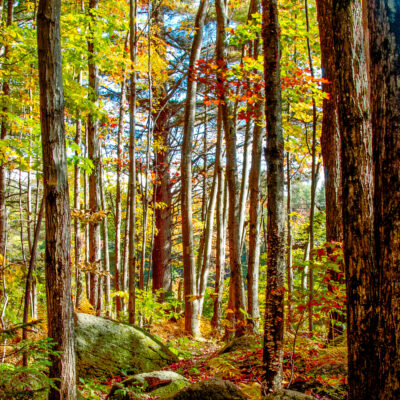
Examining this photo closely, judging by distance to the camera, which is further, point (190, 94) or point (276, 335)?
point (190, 94)

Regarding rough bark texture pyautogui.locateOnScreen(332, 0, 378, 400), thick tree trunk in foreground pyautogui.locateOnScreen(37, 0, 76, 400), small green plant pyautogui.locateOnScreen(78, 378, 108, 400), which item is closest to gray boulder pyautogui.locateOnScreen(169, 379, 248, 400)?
rough bark texture pyautogui.locateOnScreen(332, 0, 378, 400)

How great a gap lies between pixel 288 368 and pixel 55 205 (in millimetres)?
3472

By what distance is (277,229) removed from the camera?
369cm

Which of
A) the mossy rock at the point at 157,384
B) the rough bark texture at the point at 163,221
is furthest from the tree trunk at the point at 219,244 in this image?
the mossy rock at the point at 157,384

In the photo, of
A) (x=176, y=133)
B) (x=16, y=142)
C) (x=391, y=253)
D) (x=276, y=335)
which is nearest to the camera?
(x=391, y=253)

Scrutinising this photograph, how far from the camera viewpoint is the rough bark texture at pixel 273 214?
3.48m

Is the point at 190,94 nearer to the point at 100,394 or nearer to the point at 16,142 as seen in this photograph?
the point at 16,142

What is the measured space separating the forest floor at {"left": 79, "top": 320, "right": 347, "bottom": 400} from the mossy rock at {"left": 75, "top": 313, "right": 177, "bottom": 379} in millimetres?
230

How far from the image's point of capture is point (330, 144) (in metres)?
5.54

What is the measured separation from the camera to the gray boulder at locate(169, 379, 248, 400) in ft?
9.97

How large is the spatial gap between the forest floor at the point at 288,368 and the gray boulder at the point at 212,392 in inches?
8.2

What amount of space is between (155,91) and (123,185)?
4.16 m

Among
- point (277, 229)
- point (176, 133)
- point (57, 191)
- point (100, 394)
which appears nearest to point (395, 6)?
point (277, 229)

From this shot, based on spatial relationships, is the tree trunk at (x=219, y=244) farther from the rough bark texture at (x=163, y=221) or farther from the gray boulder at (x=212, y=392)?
the gray boulder at (x=212, y=392)
